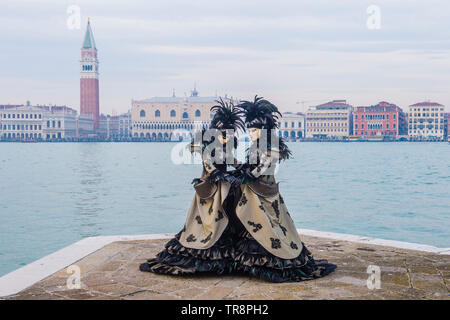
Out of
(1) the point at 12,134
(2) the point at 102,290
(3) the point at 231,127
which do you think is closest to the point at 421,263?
(3) the point at 231,127

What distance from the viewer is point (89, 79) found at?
98.4 meters

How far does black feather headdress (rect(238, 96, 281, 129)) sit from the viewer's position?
410 centimetres

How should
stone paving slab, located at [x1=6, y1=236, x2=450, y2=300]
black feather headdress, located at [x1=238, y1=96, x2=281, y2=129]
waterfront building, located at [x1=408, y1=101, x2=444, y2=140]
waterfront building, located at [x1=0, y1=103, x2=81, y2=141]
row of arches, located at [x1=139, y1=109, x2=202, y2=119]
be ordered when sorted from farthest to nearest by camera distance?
waterfront building, located at [x1=0, y1=103, x2=81, y2=141]
row of arches, located at [x1=139, y1=109, x2=202, y2=119]
waterfront building, located at [x1=408, y1=101, x2=444, y2=140]
black feather headdress, located at [x1=238, y1=96, x2=281, y2=129]
stone paving slab, located at [x1=6, y1=236, x2=450, y2=300]

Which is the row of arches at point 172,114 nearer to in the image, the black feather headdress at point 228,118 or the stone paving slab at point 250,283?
the stone paving slab at point 250,283

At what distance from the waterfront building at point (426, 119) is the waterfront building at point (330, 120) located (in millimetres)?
10452

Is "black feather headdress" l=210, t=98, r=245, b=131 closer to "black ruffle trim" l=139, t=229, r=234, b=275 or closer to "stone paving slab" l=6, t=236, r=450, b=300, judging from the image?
"black ruffle trim" l=139, t=229, r=234, b=275

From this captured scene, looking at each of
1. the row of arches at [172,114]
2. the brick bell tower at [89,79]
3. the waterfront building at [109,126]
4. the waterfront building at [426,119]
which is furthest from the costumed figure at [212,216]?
the waterfront building at [109,126]

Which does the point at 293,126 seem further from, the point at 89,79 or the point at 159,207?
the point at 159,207

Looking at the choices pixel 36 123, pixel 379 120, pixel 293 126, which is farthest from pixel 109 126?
pixel 379 120

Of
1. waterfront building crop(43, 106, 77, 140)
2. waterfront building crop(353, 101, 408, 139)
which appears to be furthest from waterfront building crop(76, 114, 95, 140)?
waterfront building crop(353, 101, 408, 139)

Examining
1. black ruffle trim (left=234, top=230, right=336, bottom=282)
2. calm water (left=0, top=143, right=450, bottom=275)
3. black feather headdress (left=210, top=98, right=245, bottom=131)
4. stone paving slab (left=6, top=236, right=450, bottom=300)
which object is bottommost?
calm water (left=0, top=143, right=450, bottom=275)

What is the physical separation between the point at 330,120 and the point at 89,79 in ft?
140

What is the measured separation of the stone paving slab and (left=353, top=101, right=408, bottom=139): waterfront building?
92527 mm

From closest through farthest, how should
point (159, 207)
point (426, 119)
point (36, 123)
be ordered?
point (159, 207), point (426, 119), point (36, 123)
